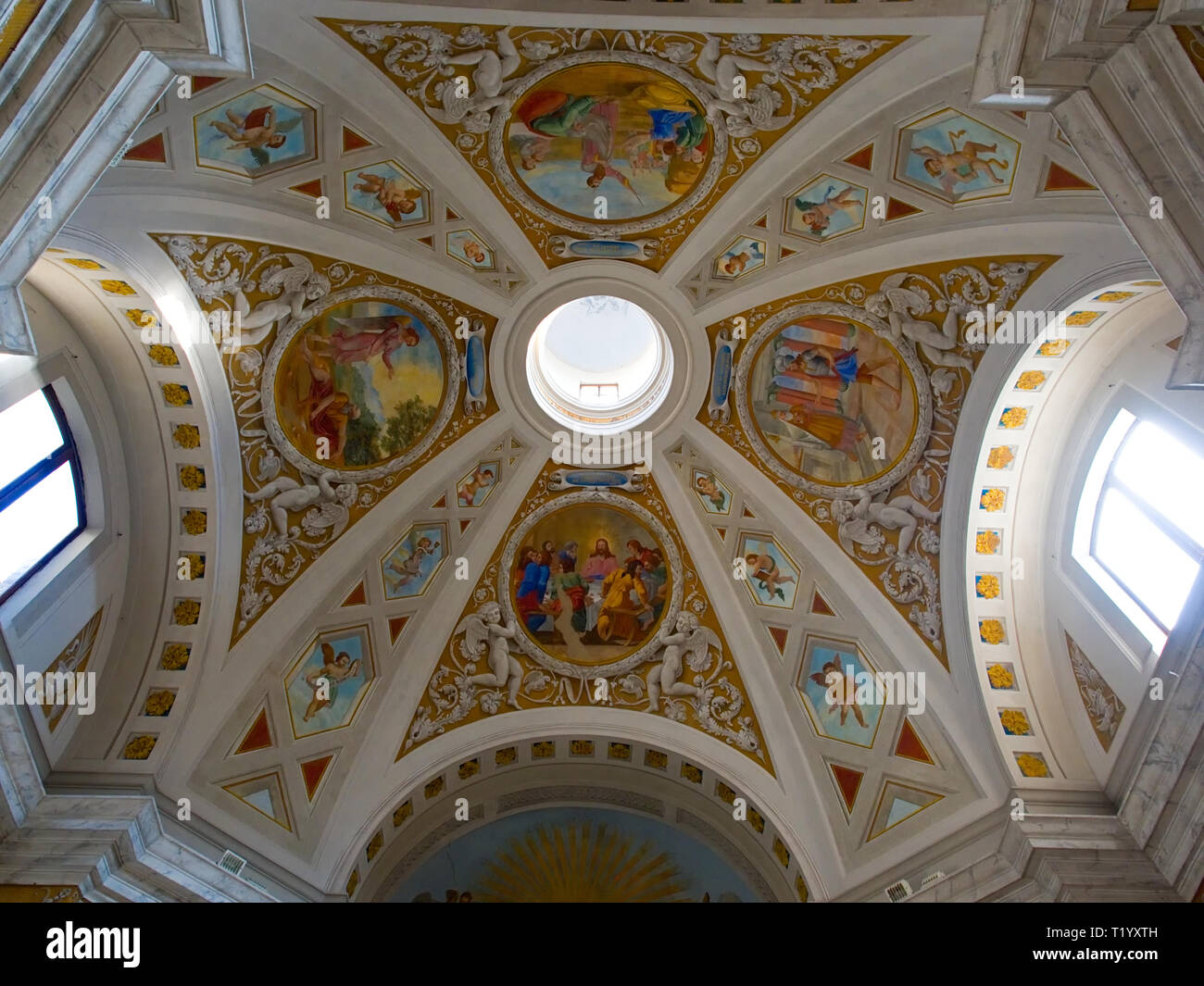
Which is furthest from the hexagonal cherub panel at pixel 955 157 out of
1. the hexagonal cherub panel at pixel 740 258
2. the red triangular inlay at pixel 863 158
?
the hexagonal cherub panel at pixel 740 258

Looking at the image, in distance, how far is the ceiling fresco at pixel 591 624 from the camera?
1498 cm

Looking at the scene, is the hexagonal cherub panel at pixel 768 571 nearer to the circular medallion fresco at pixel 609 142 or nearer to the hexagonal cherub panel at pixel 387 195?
the circular medallion fresco at pixel 609 142

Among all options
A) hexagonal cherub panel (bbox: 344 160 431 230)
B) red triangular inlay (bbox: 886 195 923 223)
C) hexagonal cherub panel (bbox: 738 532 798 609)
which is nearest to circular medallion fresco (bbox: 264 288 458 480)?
hexagonal cherub panel (bbox: 344 160 431 230)

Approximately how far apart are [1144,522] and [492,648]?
8.84 meters

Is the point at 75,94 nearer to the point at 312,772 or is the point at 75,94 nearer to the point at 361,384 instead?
the point at 361,384

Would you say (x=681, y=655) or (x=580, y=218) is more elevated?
(x=580, y=218)

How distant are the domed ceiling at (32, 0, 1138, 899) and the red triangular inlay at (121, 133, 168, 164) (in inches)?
1.3

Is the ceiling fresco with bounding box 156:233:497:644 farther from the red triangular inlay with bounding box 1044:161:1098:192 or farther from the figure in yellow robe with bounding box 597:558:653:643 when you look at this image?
the red triangular inlay with bounding box 1044:161:1098:192

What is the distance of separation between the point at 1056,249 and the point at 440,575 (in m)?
9.20

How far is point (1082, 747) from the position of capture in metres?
11.6

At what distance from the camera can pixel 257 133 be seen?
10859 mm

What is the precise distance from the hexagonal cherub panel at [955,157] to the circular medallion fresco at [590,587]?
629cm

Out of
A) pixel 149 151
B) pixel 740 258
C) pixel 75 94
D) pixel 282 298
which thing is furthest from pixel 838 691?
pixel 75 94
